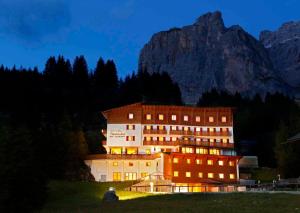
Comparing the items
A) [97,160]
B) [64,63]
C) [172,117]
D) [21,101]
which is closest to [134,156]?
[97,160]

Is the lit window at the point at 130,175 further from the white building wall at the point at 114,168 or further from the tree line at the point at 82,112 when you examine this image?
the tree line at the point at 82,112

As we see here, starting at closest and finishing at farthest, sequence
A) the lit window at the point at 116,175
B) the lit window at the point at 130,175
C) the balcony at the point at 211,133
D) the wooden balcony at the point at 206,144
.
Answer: the lit window at the point at 116,175
the lit window at the point at 130,175
the wooden balcony at the point at 206,144
the balcony at the point at 211,133

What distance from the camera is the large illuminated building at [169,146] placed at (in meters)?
87.7

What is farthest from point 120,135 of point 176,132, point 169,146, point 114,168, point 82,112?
point 82,112

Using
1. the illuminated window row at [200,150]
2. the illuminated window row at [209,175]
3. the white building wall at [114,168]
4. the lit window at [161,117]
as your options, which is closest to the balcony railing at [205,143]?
the illuminated window row at [200,150]

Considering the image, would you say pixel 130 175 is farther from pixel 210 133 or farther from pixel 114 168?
pixel 210 133

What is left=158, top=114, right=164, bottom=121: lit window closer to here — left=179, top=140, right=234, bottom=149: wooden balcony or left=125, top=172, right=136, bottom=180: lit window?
left=179, top=140, right=234, bottom=149: wooden balcony

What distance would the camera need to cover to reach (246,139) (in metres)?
127

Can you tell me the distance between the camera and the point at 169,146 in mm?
98438

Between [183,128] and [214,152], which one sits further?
[183,128]

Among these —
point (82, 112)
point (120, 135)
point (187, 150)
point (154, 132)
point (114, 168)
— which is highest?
point (82, 112)

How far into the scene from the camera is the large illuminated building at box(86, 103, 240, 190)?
288 ft

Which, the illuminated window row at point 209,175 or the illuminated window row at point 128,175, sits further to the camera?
the illuminated window row at point 128,175

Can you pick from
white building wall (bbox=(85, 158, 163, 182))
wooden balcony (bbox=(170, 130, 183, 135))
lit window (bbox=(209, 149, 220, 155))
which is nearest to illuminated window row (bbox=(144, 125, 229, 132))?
wooden balcony (bbox=(170, 130, 183, 135))
